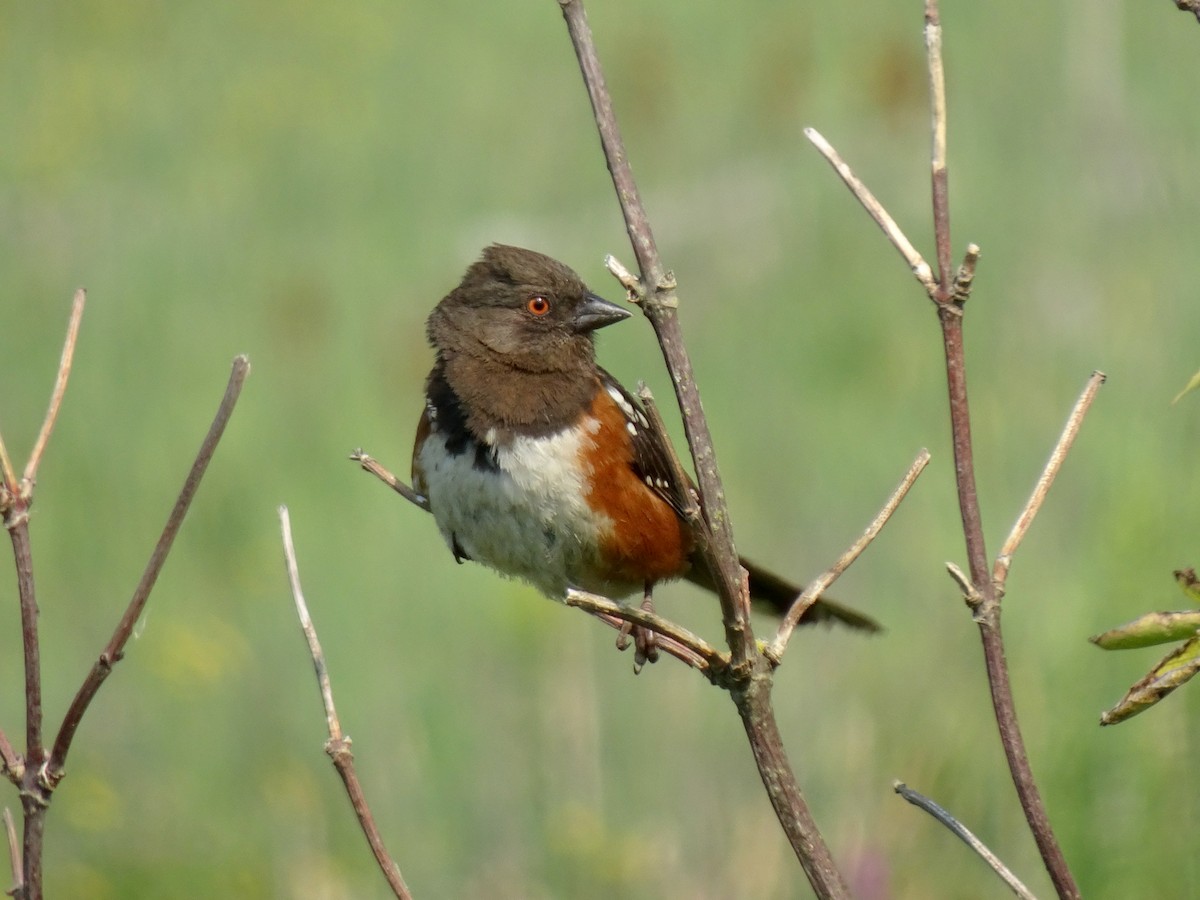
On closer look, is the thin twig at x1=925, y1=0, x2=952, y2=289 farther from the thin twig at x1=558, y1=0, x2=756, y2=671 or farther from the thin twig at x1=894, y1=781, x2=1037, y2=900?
the thin twig at x1=894, y1=781, x2=1037, y2=900

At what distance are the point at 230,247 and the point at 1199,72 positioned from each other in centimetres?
455

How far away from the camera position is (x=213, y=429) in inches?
58.3

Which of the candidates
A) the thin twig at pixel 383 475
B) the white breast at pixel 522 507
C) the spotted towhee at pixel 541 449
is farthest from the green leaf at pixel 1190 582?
the white breast at pixel 522 507

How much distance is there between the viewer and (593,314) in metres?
3.49

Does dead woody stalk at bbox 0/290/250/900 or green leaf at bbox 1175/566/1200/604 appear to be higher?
dead woody stalk at bbox 0/290/250/900

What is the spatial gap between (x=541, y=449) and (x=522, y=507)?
0.13 m

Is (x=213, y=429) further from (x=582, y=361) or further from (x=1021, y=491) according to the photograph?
(x=1021, y=491)

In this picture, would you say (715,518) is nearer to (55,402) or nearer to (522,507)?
(55,402)

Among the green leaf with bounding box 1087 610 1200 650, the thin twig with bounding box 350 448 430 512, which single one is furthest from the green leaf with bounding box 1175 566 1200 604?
the thin twig with bounding box 350 448 430 512

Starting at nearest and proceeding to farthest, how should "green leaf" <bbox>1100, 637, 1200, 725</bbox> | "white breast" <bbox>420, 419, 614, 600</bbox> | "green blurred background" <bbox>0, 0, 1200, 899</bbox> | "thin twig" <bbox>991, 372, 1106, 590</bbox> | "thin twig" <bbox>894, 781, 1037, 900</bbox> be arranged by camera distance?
"green leaf" <bbox>1100, 637, 1200, 725</bbox> < "thin twig" <bbox>894, 781, 1037, 900</bbox> < "thin twig" <bbox>991, 372, 1106, 590</bbox> < "white breast" <bbox>420, 419, 614, 600</bbox> < "green blurred background" <bbox>0, 0, 1200, 899</bbox>

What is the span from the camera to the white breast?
3227 millimetres

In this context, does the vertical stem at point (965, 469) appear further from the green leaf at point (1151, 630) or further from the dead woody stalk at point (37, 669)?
the dead woody stalk at point (37, 669)

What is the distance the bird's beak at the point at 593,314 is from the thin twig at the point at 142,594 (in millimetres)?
1962

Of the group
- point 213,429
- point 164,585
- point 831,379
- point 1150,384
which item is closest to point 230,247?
point 164,585
